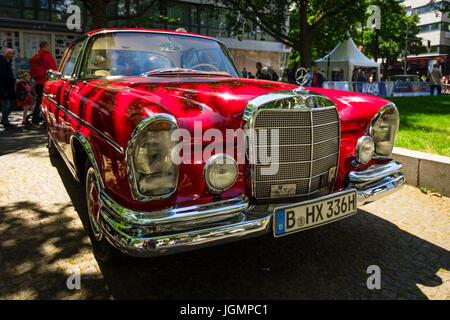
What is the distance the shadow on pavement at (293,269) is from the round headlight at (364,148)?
754mm

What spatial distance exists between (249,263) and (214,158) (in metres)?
1.02

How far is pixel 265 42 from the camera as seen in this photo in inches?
1181

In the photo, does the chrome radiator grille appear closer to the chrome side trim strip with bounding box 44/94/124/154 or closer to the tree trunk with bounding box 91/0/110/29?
the chrome side trim strip with bounding box 44/94/124/154

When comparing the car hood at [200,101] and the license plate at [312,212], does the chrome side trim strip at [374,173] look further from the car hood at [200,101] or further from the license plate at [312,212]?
the car hood at [200,101]

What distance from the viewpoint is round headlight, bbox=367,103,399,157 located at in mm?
2963

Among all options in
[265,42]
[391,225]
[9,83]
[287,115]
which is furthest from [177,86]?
[265,42]

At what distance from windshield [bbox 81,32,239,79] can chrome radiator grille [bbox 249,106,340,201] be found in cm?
143

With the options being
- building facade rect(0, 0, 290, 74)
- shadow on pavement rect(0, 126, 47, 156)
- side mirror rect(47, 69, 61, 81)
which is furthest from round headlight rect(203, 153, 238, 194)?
building facade rect(0, 0, 290, 74)

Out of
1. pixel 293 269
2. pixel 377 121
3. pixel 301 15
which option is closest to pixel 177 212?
pixel 293 269

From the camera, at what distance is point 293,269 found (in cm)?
264

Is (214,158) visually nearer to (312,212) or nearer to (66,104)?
(312,212)

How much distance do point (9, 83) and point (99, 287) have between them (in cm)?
791

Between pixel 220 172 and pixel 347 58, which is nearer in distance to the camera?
pixel 220 172
